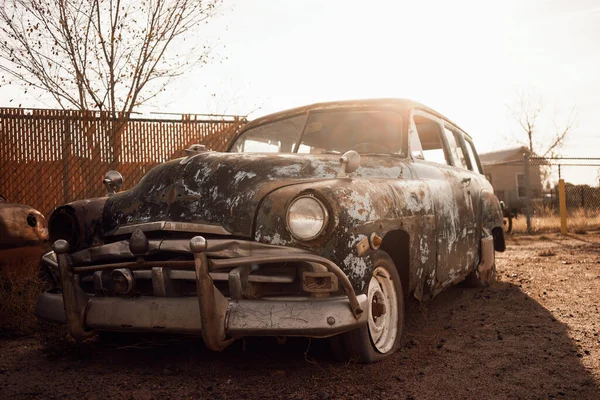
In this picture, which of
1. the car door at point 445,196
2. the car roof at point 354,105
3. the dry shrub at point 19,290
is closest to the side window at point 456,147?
the car door at point 445,196

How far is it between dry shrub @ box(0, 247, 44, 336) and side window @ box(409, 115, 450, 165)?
3369 millimetres

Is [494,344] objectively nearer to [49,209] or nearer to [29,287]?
[29,287]

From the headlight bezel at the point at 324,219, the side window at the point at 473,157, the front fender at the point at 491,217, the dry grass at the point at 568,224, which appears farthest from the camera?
the dry grass at the point at 568,224

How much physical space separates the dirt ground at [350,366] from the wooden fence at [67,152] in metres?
5.11

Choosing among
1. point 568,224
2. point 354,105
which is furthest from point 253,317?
point 568,224

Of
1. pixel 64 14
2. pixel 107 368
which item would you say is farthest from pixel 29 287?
pixel 64 14

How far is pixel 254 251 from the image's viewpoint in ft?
8.86

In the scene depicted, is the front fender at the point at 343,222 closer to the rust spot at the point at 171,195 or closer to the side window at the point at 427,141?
the rust spot at the point at 171,195

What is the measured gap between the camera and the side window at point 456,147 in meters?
5.15

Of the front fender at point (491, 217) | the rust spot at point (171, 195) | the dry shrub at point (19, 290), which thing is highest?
the rust spot at point (171, 195)

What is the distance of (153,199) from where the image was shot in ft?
10.2

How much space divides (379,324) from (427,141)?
198cm

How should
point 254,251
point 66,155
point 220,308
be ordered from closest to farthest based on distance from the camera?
point 220,308 → point 254,251 → point 66,155

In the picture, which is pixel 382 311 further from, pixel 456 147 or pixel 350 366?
pixel 456 147
